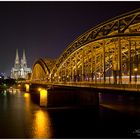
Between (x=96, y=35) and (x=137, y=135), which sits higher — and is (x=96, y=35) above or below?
above

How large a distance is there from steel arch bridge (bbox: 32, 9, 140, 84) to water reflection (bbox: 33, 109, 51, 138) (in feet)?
31.6

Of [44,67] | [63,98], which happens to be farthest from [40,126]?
[44,67]

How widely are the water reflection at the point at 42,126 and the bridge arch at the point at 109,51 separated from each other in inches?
386

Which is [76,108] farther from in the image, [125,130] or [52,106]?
[125,130]

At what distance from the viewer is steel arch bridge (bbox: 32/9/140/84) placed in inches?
1619

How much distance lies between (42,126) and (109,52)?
19980 millimetres

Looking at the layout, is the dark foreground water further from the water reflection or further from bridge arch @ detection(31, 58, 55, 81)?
bridge arch @ detection(31, 58, 55, 81)

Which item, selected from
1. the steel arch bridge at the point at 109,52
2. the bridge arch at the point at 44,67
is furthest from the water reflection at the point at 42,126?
the bridge arch at the point at 44,67

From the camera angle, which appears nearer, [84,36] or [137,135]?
[137,135]

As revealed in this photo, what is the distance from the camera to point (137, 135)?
34.4 m

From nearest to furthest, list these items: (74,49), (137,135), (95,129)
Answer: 1. (137,135)
2. (95,129)
3. (74,49)

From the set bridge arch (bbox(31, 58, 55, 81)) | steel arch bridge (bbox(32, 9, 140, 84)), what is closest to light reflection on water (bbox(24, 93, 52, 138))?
steel arch bridge (bbox(32, 9, 140, 84))

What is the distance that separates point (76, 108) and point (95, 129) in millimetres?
23113

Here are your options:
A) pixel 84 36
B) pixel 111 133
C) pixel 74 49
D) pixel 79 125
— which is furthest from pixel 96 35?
pixel 111 133
